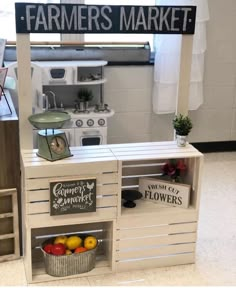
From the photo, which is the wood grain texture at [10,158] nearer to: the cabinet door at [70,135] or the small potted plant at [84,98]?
the cabinet door at [70,135]

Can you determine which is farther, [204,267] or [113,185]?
[204,267]

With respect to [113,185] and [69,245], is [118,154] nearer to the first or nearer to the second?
[113,185]

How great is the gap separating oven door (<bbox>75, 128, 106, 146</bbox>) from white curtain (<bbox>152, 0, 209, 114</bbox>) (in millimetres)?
592

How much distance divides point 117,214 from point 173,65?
1.88 meters

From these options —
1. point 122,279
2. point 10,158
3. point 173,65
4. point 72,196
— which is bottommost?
point 122,279

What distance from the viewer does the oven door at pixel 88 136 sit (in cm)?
358

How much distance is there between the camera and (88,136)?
3592mm

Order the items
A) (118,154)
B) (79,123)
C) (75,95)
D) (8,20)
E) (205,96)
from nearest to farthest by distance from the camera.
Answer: (118,154) < (79,123) < (8,20) < (75,95) < (205,96)

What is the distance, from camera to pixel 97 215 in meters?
2.17

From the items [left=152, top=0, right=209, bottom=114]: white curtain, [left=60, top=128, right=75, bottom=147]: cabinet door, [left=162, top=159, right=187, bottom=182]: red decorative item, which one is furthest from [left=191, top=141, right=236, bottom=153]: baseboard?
[left=162, top=159, right=187, bottom=182]: red decorative item

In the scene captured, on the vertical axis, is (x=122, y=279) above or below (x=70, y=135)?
below

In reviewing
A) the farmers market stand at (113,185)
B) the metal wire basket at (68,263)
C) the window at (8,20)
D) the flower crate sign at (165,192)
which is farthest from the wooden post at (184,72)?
the window at (8,20)

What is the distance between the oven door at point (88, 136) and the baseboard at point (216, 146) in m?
1.06

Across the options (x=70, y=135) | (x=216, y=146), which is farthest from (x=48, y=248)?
(x=216, y=146)
